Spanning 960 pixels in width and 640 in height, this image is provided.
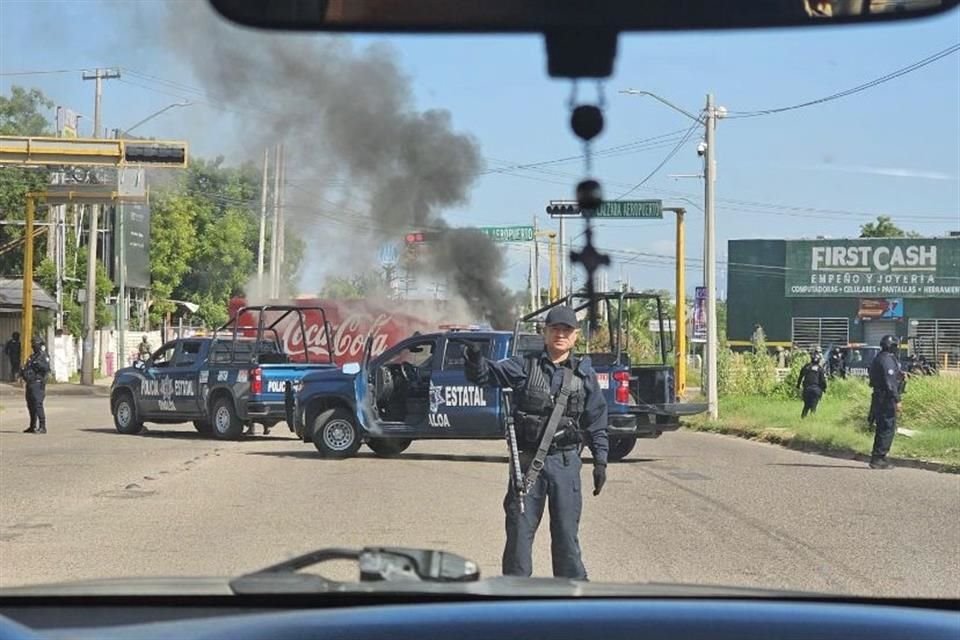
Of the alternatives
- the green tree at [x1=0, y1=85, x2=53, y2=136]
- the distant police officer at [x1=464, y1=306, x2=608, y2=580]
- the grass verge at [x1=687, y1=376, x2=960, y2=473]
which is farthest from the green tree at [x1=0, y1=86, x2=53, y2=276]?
the distant police officer at [x1=464, y1=306, x2=608, y2=580]

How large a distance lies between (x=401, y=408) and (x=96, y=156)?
10.6m

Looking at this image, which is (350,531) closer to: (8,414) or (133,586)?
(133,586)


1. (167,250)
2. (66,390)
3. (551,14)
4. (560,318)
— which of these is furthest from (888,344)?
(167,250)

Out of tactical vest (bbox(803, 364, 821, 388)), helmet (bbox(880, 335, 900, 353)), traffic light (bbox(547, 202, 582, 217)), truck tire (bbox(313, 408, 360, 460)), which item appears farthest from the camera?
tactical vest (bbox(803, 364, 821, 388))

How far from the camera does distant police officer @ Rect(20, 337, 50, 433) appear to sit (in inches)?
916

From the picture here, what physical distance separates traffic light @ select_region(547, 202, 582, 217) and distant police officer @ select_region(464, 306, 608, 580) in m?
3.23

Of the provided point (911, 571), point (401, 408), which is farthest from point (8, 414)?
point (911, 571)

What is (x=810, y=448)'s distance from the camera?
21938 mm

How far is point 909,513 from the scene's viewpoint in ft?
42.5

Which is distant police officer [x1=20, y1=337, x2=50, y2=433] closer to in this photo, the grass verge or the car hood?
the grass verge

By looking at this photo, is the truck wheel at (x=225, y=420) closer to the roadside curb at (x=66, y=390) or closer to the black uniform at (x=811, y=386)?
the black uniform at (x=811, y=386)

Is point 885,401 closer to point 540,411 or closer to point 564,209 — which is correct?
point 540,411

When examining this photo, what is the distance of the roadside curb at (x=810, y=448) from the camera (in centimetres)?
1814

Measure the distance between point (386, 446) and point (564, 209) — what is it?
15867 mm
